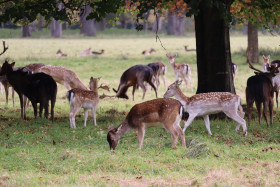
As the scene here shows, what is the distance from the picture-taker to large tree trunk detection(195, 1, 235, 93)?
444 inches

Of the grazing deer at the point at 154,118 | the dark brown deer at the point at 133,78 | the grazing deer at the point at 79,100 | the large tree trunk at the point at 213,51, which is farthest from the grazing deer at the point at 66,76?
the grazing deer at the point at 154,118

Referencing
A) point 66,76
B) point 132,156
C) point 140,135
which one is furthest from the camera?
point 66,76

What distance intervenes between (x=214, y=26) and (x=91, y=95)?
2.93 meters

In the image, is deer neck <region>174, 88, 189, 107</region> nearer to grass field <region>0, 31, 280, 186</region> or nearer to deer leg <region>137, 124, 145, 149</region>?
grass field <region>0, 31, 280, 186</region>

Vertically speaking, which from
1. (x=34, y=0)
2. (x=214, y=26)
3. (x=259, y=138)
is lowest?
(x=259, y=138)

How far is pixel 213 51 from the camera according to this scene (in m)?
11.3

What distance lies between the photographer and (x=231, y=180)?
6.55 m

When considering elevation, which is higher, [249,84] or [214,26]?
[214,26]

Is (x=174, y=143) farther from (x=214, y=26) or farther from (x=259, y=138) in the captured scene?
(x=214, y=26)

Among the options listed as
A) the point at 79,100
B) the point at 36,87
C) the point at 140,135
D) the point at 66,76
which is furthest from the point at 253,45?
the point at 140,135

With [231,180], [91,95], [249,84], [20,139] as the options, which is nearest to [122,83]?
[91,95]

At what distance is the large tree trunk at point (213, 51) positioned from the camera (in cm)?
1127

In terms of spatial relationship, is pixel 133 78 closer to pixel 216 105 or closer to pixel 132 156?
pixel 216 105

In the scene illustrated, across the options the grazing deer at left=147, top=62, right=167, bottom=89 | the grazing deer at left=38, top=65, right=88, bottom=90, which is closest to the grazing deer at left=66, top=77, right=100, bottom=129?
the grazing deer at left=38, top=65, right=88, bottom=90
